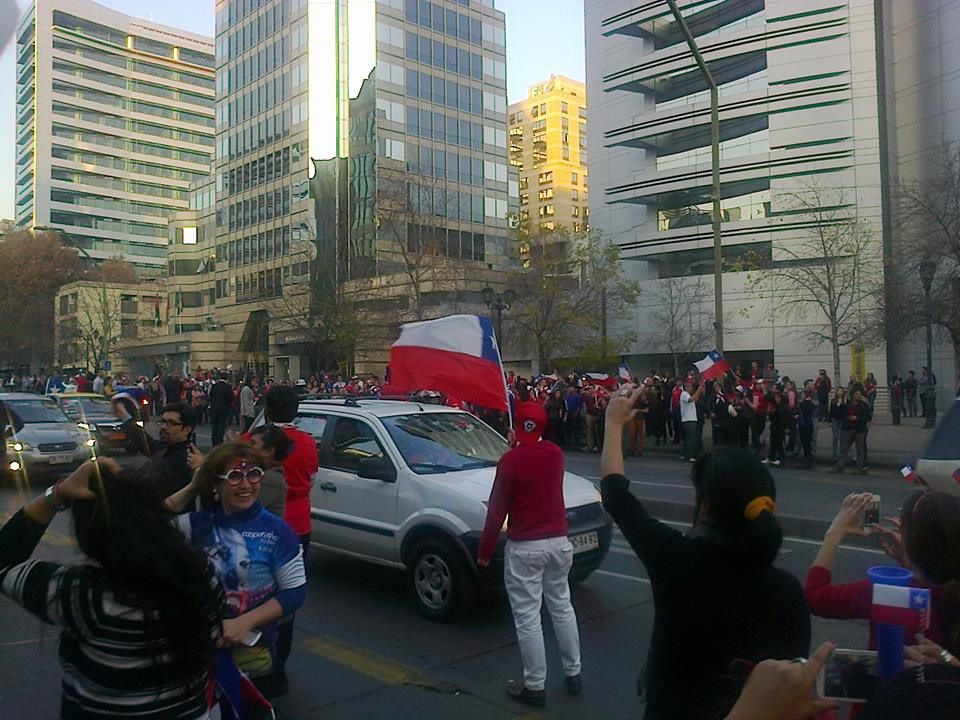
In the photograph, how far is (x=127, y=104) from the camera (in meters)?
111

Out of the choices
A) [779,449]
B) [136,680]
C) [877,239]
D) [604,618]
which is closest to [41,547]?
[604,618]

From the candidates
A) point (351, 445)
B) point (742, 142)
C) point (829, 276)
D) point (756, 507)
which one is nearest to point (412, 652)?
point (351, 445)

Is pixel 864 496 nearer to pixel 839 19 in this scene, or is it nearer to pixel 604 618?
pixel 604 618

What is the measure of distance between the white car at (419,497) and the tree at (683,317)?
34.2 m

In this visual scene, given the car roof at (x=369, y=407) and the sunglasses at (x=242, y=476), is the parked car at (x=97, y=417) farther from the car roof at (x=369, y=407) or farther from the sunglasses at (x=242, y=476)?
the sunglasses at (x=242, y=476)

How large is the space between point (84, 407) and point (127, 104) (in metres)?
107

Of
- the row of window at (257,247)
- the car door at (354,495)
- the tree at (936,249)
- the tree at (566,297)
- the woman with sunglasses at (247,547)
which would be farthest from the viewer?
the row of window at (257,247)

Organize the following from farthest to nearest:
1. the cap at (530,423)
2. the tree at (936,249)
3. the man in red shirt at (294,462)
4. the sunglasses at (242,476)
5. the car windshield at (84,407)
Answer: the tree at (936,249)
the car windshield at (84,407)
the man in red shirt at (294,462)
the cap at (530,423)
the sunglasses at (242,476)

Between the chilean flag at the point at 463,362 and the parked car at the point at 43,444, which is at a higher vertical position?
the chilean flag at the point at 463,362

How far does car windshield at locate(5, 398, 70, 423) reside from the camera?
15522 millimetres

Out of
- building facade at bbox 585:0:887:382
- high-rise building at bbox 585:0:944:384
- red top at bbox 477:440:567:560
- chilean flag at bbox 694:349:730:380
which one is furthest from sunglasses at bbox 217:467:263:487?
building facade at bbox 585:0:887:382

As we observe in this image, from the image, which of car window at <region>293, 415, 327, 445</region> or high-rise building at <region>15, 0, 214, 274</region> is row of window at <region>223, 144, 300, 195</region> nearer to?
high-rise building at <region>15, 0, 214, 274</region>

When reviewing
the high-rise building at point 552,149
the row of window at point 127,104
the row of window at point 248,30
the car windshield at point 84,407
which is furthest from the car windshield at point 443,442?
the row of window at point 127,104

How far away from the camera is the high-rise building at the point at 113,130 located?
342 ft
